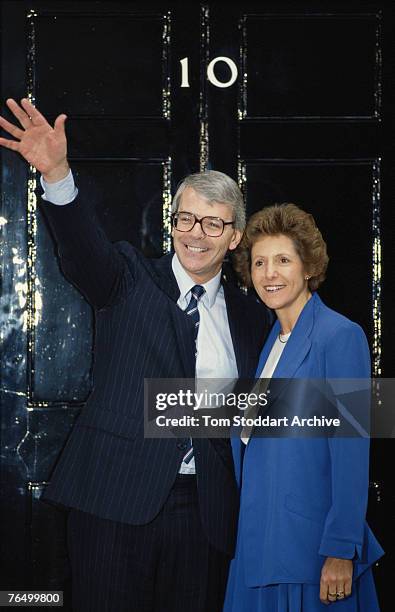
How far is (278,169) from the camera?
2668 millimetres

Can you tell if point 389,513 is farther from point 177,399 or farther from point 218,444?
point 177,399

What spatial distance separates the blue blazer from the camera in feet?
6.38

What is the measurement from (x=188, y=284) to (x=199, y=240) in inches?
6.2

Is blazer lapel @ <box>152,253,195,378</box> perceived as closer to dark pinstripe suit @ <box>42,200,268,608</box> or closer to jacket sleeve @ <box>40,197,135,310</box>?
dark pinstripe suit @ <box>42,200,268,608</box>

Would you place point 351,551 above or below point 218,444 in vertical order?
below

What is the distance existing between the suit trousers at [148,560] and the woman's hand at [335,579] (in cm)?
40

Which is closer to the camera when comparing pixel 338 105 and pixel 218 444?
pixel 218 444

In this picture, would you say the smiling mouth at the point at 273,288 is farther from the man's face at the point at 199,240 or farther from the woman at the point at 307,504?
the man's face at the point at 199,240

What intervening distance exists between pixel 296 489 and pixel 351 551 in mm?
224

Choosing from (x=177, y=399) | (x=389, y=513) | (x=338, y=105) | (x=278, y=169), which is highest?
(x=338, y=105)

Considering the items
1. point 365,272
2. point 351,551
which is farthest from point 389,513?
point 365,272

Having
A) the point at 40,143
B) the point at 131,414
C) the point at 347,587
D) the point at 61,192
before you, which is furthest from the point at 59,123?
the point at 347,587

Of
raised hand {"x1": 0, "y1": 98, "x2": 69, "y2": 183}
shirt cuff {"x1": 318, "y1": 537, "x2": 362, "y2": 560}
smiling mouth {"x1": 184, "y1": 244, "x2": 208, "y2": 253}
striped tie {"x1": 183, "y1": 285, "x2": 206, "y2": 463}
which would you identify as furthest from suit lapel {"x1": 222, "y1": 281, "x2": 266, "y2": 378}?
raised hand {"x1": 0, "y1": 98, "x2": 69, "y2": 183}

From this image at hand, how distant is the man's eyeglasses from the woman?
21 cm
